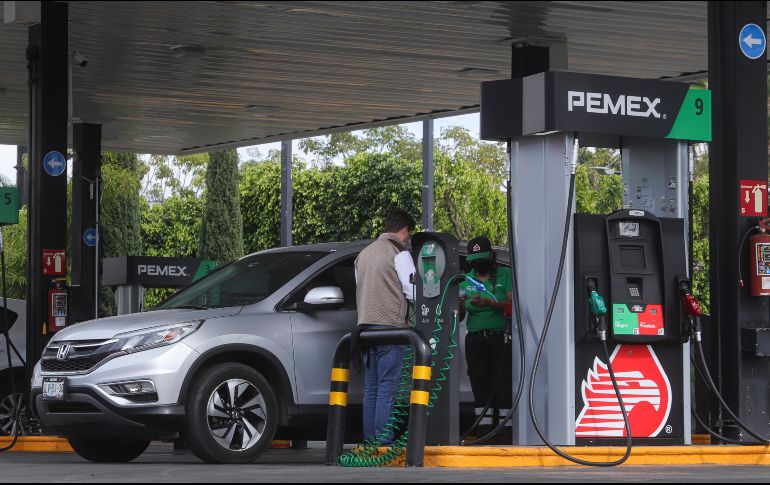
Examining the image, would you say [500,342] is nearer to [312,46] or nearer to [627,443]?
[627,443]

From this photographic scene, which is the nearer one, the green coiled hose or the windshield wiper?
the green coiled hose

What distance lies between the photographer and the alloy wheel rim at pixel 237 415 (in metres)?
11.2

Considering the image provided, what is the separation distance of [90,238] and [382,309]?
12.5 metres

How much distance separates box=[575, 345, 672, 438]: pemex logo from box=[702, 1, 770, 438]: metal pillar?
66cm

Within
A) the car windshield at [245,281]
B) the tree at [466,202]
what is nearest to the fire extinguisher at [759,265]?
the car windshield at [245,281]

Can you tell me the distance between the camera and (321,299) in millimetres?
11555

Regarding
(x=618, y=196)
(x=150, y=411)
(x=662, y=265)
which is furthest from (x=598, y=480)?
(x=618, y=196)

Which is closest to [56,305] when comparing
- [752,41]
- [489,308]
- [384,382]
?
[489,308]

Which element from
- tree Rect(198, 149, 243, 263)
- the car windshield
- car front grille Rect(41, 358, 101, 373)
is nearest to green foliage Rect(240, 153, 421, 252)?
tree Rect(198, 149, 243, 263)

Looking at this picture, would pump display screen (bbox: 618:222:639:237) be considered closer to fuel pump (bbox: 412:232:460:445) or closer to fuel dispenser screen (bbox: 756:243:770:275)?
fuel dispenser screen (bbox: 756:243:770:275)

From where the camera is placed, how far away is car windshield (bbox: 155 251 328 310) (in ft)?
39.3

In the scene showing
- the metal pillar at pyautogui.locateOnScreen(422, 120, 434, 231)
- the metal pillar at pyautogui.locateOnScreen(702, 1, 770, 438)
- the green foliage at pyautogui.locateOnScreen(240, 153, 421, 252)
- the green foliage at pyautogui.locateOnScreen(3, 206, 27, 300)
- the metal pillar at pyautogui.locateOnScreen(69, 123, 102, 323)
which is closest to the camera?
the metal pillar at pyautogui.locateOnScreen(702, 1, 770, 438)

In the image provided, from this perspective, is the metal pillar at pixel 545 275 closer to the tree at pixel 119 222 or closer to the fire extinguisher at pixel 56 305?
the fire extinguisher at pixel 56 305

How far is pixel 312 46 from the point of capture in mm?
17125
